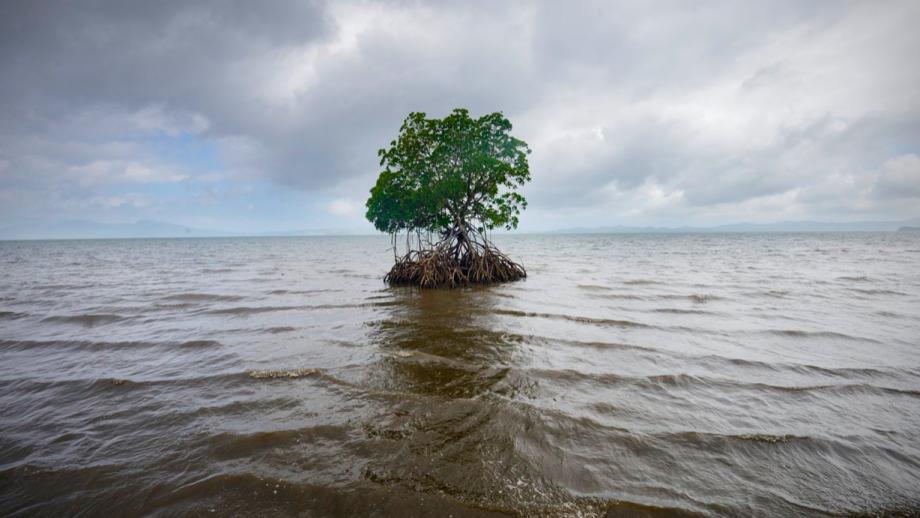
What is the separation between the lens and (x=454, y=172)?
18875mm

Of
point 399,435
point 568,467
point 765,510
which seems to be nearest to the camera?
point 765,510

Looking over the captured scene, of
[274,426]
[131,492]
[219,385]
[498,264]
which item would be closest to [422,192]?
[498,264]

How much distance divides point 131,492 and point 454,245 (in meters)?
18.0

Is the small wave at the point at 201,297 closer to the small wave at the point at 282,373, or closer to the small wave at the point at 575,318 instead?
the small wave at the point at 282,373

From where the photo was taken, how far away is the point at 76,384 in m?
6.48

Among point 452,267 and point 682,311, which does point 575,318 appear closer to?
point 682,311

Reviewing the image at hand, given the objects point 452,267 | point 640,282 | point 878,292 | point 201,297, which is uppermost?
point 452,267

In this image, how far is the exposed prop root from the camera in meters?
19.3

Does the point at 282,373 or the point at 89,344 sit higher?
the point at 89,344

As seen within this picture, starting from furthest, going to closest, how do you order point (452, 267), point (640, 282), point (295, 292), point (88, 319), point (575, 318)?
point (640, 282)
point (452, 267)
point (295, 292)
point (88, 319)
point (575, 318)

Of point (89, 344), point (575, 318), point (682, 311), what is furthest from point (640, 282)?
point (89, 344)

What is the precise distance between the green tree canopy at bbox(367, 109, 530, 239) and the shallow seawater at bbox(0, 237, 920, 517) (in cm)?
929

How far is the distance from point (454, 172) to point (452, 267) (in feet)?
16.5

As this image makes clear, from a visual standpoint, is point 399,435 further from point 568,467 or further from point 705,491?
point 705,491
